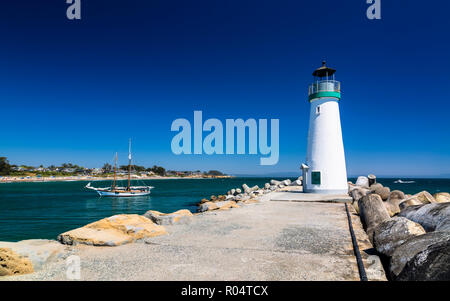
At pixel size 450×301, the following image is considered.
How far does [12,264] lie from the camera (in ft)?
13.0

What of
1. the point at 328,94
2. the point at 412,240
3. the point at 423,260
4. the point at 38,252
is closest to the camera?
the point at 423,260

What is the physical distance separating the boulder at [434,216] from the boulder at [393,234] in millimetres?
1003

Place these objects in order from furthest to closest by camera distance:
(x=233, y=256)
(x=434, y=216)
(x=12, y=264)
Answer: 1. (x=434, y=216)
2. (x=233, y=256)
3. (x=12, y=264)

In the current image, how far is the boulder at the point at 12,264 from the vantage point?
3930mm

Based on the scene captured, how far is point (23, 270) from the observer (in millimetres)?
4039

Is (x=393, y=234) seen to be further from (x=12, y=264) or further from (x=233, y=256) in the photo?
(x=12, y=264)

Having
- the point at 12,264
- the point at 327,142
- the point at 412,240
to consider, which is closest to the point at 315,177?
the point at 327,142

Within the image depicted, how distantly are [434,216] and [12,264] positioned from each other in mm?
8470

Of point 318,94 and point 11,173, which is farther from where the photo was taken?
point 11,173

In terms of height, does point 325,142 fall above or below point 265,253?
above

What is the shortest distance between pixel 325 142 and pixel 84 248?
15091 millimetres
